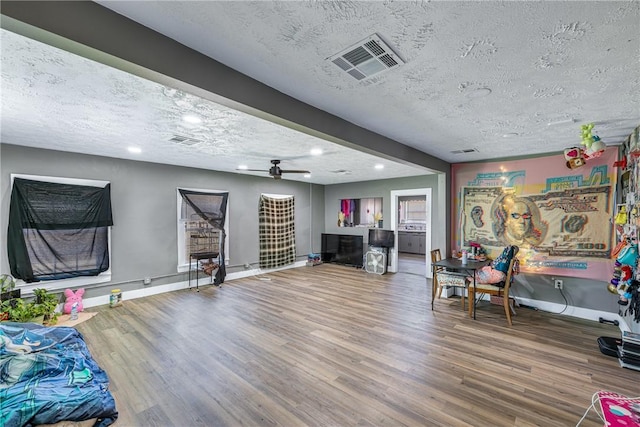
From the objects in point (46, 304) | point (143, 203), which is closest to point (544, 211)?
point (143, 203)

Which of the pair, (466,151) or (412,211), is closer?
(466,151)

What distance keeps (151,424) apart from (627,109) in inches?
188

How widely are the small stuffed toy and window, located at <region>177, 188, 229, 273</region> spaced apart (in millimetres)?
1547

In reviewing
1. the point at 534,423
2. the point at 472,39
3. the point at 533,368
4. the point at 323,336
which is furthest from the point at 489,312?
the point at 472,39

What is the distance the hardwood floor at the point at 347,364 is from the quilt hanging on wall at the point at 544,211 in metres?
0.89

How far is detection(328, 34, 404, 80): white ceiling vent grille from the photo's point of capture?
1562 millimetres

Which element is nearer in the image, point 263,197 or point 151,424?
point 151,424

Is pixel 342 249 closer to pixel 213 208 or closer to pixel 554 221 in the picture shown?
pixel 213 208

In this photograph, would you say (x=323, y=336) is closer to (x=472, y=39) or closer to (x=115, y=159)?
(x=472, y=39)

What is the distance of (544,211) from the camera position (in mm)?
4219

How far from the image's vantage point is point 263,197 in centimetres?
680

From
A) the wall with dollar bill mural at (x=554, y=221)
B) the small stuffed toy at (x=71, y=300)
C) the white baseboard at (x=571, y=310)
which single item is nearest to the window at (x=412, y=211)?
the wall with dollar bill mural at (x=554, y=221)

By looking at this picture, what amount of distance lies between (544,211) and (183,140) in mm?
5482

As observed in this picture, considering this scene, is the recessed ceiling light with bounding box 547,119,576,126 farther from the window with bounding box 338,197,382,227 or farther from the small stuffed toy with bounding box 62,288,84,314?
the small stuffed toy with bounding box 62,288,84,314
